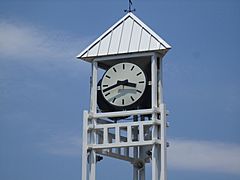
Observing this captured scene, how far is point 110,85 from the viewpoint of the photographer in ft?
76.6

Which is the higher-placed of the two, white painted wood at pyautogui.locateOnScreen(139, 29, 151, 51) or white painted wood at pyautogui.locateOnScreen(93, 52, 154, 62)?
white painted wood at pyautogui.locateOnScreen(139, 29, 151, 51)

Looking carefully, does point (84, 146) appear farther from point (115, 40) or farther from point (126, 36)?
point (126, 36)

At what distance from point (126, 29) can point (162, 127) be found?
3859 mm

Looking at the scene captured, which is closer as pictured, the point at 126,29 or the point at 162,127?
the point at 162,127

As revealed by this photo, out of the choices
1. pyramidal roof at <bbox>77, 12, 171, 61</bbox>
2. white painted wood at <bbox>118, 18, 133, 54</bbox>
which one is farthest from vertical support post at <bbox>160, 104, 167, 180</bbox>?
white painted wood at <bbox>118, 18, 133, 54</bbox>

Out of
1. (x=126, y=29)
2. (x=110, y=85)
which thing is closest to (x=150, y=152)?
(x=110, y=85)

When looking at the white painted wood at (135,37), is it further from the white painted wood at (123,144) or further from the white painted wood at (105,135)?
the white painted wood at (123,144)

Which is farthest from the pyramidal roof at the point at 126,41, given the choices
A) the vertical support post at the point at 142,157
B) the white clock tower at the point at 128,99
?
the vertical support post at the point at 142,157

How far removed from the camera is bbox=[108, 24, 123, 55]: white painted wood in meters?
23.6

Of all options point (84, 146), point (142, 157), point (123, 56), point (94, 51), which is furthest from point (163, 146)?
point (94, 51)

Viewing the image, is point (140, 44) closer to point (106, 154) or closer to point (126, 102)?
point (126, 102)

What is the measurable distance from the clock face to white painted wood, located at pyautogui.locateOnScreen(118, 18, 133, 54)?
1.72 ft

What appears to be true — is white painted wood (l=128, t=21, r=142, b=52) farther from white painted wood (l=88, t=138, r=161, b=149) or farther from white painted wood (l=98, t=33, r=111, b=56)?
white painted wood (l=88, t=138, r=161, b=149)

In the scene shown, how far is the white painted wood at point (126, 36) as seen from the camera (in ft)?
77.1
